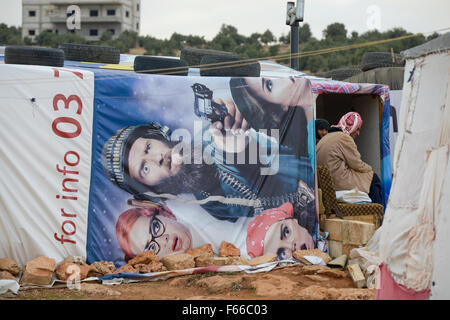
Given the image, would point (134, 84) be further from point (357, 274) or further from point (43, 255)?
point (357, 274)

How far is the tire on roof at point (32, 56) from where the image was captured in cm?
722

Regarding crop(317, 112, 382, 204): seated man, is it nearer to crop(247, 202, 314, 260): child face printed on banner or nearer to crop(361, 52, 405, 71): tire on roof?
crop(247, 202, 314, 260): child face printed on banner

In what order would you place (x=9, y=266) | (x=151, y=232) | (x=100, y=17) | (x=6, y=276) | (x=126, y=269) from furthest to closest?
(x=100, y=17), (x=151, y=232), (x=126, y=269), (x=9, y=266), (x=6, y=276)

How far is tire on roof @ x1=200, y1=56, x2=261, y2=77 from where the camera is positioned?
7969mm

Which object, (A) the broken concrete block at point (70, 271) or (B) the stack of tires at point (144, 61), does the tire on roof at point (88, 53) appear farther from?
(A) the broken concrete block at point (70, 271)

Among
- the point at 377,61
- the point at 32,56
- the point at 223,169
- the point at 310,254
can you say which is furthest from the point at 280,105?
the point at 377,61

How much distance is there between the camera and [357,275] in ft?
21.2

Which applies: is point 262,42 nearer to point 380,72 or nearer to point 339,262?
point 380,72

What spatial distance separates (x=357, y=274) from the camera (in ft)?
21.3

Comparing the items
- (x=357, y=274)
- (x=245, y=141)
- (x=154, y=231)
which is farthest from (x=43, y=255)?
(x=357, y=274)

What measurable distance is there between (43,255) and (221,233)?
6.99 feet

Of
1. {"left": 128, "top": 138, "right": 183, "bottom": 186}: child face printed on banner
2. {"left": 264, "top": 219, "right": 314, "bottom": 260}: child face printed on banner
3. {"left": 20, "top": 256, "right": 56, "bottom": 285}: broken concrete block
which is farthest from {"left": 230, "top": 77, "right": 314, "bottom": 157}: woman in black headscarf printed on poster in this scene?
{"left": 20, "top": 256, "right": 56, "bottom": 285}: broken concrete block

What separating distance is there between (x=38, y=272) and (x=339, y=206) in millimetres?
3886

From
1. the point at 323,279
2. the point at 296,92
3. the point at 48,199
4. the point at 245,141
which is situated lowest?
the point at 323,279
